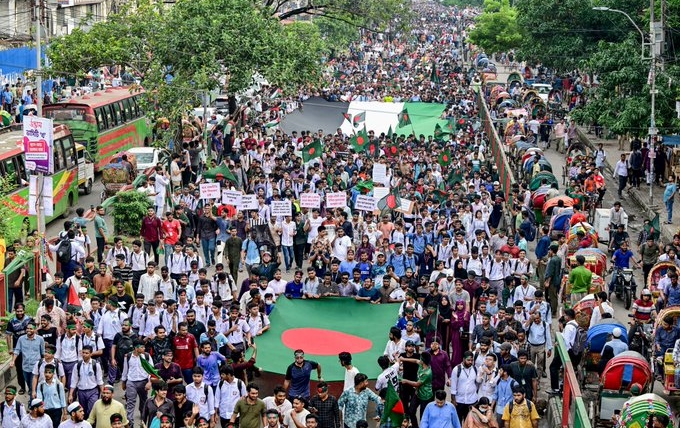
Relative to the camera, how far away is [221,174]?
2933 centimetres

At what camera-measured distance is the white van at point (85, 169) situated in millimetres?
33625

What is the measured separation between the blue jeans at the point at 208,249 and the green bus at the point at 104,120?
9.95 metres

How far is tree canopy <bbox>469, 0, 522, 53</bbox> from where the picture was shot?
2862 inches

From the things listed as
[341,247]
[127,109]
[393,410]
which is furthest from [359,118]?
[393,410]

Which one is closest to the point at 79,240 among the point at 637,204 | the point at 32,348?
the point at 32,348

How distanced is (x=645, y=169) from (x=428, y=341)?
1905cm

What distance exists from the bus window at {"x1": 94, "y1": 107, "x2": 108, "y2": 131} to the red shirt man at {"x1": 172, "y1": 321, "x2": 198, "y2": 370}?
20.0m

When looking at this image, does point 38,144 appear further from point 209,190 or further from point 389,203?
point 389,203

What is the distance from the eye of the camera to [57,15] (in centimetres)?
6500

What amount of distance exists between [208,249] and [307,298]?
5.23 metres

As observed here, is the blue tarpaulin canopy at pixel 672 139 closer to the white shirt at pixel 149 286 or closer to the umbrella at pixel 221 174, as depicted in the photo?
the umbrella at pixel 221 174

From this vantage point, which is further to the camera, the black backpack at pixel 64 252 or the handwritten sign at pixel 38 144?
the handwritten sign at pixel 38 144

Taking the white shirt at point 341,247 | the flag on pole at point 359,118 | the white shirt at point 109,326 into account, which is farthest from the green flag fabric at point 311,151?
the white shirt at point 109,326

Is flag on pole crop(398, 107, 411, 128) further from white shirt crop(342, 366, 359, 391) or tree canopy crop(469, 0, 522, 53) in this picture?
tree canopy crop(469, 0, 522, 53)
